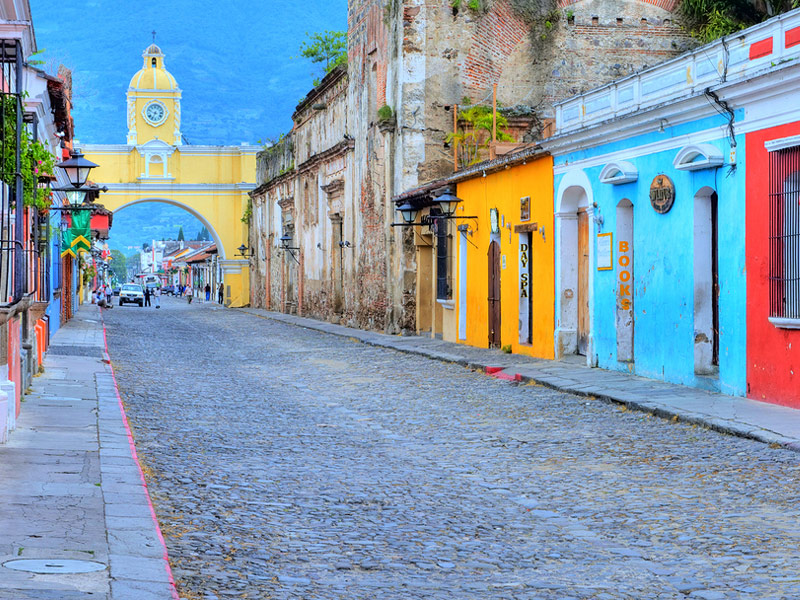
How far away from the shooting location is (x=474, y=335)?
22203 mm

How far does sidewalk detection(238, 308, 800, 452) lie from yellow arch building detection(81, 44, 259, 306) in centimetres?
3957

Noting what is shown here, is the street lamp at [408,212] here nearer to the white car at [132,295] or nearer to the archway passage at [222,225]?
the archway passage at [222,225]

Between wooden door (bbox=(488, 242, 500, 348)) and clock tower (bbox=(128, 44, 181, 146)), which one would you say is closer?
wooden door (bbox=(488, 242, 500, 348))

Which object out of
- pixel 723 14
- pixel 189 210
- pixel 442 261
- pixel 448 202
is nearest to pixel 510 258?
pixel 448 202

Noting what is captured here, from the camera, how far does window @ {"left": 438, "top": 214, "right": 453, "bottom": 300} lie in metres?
23.9

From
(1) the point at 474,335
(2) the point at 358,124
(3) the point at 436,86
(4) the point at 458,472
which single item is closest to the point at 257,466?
(4) the point at 458,472

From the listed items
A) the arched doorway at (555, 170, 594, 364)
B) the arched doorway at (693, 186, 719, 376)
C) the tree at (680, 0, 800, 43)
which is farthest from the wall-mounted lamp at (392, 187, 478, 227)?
the arched doorway at (693, 186, 719, 376)

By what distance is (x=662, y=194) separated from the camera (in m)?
14.2

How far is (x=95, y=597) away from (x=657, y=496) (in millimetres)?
4008

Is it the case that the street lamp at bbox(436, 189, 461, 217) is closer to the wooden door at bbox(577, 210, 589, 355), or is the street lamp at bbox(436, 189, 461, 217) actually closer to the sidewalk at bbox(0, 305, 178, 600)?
the wooden door at bbox(577, 210, 589, 355)

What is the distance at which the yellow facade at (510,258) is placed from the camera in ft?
60.8

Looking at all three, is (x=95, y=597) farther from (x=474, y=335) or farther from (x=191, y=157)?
(x=191, y=157)

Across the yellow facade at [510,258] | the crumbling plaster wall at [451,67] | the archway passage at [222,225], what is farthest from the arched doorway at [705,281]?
the archway passage at [222,225]

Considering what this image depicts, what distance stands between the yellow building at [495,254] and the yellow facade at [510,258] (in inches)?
0.6
